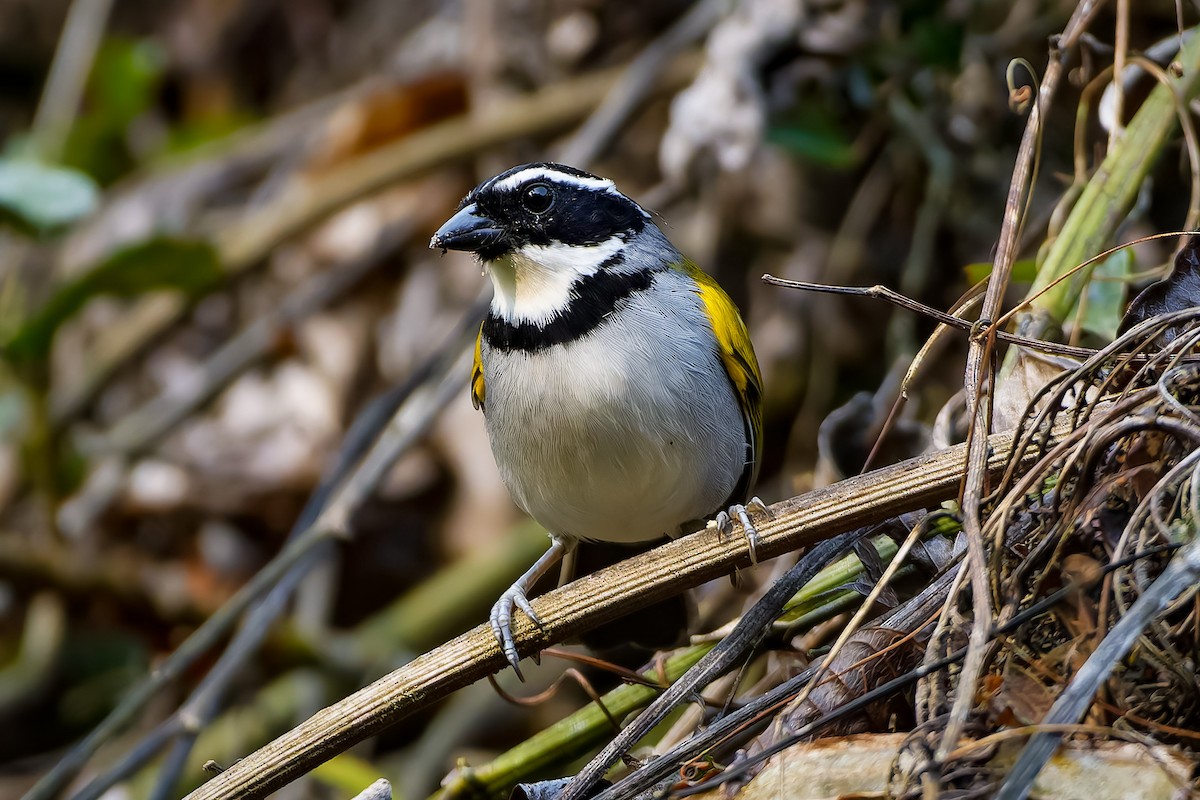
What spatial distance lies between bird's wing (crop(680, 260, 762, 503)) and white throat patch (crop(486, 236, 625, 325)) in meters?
0.33

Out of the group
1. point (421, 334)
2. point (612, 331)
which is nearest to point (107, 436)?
point (421, 334)

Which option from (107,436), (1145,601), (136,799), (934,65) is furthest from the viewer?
(107,436)

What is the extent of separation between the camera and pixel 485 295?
5.52 metres

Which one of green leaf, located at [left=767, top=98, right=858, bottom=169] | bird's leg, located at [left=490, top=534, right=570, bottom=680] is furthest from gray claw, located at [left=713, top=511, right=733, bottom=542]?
green leaf, located at [left=767, top=98, right=858, bottom=169]

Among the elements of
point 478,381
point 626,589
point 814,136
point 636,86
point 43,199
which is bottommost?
point 626,589

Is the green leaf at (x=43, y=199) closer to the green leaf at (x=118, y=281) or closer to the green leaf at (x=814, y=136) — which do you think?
the green leaf at (x=118, y=281)

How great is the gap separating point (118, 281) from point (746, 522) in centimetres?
370

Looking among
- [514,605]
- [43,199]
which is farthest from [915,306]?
[43,199]

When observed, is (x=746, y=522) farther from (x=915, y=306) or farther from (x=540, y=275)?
(x=540, y=275)

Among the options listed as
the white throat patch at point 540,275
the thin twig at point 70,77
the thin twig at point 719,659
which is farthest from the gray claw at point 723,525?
the thin twig at point 70,77

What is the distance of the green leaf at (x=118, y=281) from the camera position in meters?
5.16

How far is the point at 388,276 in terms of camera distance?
7.18 m

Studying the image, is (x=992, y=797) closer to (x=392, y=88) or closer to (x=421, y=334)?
(x=421, y=334)

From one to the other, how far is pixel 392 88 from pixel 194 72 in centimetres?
→ 249
